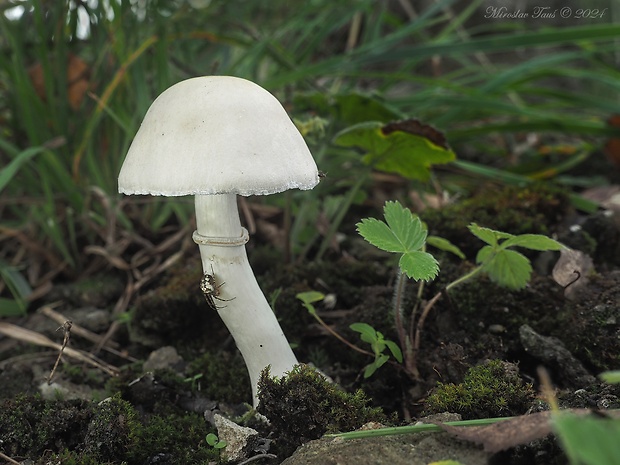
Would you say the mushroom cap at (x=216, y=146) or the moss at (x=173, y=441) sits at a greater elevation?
the mushroom cap at (x=216, y=146)

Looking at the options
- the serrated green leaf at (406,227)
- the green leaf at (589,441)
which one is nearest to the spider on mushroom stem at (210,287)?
the serrated green leaf at (406,227)

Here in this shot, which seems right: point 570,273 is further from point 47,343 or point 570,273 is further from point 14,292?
point 14,292

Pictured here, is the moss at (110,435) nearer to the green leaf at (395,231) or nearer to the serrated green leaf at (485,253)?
the green leaf at (395,231)

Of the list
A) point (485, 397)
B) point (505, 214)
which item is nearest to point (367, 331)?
point (485, 397)

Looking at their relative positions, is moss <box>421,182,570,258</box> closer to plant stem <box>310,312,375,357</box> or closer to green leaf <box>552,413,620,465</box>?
plant stem <box>310,312,375,357</box>

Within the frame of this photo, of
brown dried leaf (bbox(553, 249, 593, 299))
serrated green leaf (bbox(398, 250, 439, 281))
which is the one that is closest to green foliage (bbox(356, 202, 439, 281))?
serrated green leaf (bbox(398, 250, 439, 281))

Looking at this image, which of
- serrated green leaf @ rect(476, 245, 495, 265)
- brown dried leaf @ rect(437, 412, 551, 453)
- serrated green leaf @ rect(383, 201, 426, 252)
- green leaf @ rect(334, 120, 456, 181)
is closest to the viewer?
brown dried leaf @ rect(437, 412, 551, 453)

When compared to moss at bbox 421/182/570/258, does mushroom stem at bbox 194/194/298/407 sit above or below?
above

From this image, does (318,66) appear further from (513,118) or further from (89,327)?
(513,118)
